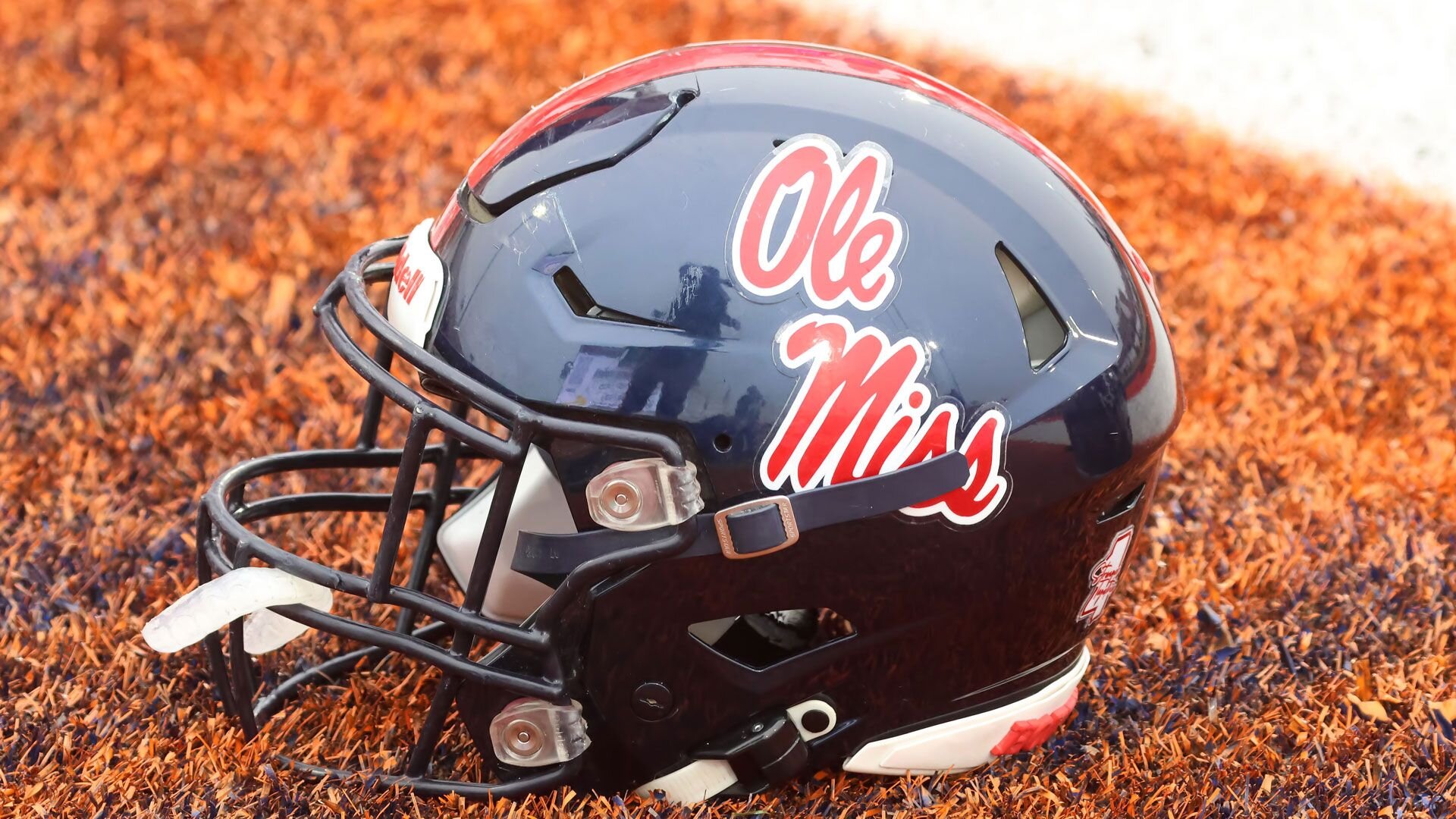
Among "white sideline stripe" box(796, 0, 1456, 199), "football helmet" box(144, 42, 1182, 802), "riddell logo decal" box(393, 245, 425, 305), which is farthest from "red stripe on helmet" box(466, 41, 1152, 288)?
"white sideline stripe" box(796, 0, 1456, 199)

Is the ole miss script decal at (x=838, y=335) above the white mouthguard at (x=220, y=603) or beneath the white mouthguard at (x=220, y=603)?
above

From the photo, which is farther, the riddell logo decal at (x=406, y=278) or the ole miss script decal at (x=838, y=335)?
Result: the riddell logo decal at (x=406, y=278)

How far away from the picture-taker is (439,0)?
4953 millimetres

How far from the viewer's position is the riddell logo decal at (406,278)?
1711mm

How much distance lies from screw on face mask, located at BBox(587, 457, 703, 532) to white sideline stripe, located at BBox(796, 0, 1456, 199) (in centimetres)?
367

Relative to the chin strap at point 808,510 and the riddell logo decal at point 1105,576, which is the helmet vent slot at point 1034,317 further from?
the riddell logo decal at point 1105,576

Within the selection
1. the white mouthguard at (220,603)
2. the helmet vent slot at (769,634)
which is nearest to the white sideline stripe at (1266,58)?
the helmet vent slot at (769,634)

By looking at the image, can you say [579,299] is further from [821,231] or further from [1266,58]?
[1266,58]

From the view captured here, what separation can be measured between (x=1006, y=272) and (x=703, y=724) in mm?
731

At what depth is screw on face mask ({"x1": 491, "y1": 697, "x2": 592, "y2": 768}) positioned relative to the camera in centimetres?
180

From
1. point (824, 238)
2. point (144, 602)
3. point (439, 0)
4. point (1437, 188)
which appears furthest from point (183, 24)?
point (1437, 188)

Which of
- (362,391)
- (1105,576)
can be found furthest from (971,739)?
(362,391)

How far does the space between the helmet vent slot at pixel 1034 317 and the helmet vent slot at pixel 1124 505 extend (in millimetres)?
256

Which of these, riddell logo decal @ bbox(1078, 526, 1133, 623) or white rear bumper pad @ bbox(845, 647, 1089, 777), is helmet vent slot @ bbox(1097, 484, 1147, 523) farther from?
white rear bumper pad @ bbox(845, 647, 1089, 777)
